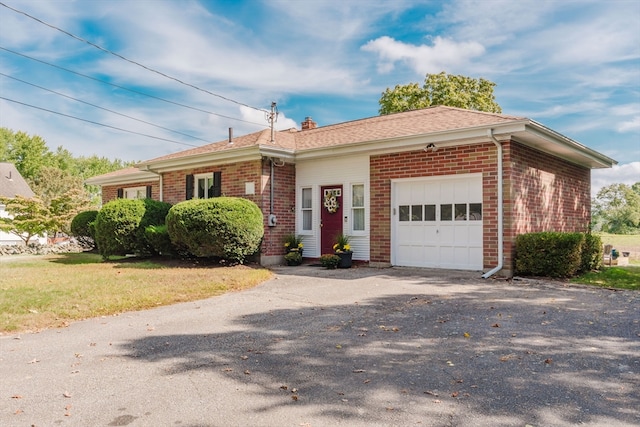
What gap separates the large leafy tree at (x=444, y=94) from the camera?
25.8 metres

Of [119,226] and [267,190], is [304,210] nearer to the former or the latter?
[267,190]

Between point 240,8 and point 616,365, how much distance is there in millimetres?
12377

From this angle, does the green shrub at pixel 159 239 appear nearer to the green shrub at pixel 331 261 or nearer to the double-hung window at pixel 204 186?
the double-hung window at pixel 204 186

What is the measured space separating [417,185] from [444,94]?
1756 cm

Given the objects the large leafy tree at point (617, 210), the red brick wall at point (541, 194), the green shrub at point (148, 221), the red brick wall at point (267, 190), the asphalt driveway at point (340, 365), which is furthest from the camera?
the large leafy tree at point (617, 210)

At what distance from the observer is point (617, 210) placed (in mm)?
41656

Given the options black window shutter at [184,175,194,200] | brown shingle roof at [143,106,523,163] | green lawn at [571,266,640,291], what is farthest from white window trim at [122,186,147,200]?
green lawn at [571,266,640,291]

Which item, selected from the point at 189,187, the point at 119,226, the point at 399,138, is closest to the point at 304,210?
the point at 399,138

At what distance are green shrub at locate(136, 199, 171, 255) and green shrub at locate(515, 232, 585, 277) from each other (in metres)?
9.60

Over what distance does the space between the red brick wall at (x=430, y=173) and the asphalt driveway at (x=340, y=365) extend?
2692 millimetres

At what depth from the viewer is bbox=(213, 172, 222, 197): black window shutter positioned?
508 inches

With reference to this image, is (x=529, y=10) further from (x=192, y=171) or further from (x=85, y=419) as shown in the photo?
(x=85, y=419)

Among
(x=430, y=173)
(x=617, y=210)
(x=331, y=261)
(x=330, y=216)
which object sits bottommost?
(x=331, y=261)

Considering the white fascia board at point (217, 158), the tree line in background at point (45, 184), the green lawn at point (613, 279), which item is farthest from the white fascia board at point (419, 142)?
the tree line in background at point (45, 184)
